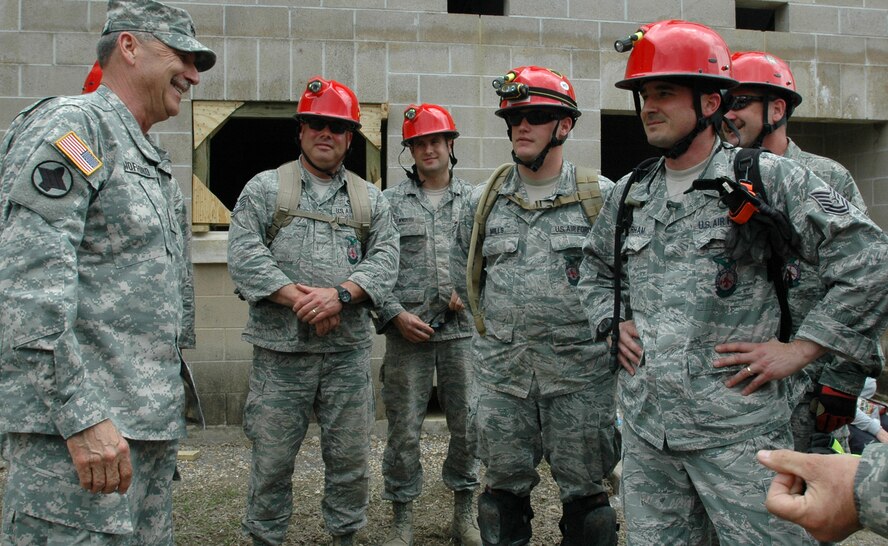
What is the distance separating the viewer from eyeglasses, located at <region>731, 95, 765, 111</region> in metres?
3.77

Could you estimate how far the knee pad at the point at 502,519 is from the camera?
3.67m

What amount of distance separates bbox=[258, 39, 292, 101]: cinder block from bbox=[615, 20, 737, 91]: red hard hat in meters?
4.38

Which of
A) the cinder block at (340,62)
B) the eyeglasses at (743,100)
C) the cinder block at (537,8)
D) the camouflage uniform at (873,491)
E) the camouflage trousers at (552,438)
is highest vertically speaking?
the cinder block at (537,8)

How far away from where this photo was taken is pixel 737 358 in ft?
8.09

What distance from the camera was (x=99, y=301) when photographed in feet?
7.51

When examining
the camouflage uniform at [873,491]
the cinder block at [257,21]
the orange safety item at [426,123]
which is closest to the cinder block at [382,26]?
the cinder block at [257,21]

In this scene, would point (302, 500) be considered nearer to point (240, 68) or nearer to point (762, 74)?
point (240, 68)

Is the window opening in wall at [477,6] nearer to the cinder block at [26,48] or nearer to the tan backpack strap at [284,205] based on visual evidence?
the cinder block at [26,48]

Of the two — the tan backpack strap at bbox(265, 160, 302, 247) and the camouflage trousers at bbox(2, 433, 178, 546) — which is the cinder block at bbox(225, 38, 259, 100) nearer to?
the tan backpack strap at bbox(265, 160, 302, 247)

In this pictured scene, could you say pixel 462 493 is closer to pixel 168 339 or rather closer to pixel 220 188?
pixel 168 339

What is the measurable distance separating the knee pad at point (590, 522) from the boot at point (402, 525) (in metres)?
1.14

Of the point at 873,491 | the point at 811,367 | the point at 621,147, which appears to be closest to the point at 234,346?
the point at 811,367

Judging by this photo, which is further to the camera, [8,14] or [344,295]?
[8,14]

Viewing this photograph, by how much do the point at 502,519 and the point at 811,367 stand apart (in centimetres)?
153
